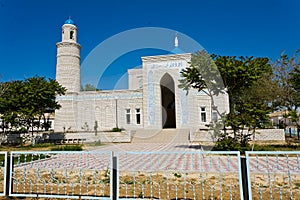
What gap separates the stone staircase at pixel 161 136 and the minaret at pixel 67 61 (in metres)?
8.96

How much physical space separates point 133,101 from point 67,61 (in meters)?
7.96

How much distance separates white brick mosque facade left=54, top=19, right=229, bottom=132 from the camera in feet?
70.8

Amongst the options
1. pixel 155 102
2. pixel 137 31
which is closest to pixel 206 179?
pixel 137 31

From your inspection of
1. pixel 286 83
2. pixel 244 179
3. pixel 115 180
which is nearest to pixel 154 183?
pixel 115 180

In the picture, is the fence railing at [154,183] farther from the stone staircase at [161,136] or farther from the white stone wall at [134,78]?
the white stone wall at [134,78]

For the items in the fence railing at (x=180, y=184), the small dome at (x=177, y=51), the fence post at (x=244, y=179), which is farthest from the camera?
the small dome at (x=177, y=51)

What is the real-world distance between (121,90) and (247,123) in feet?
54.0

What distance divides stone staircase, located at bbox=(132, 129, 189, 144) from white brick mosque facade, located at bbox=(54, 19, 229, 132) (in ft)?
4.01

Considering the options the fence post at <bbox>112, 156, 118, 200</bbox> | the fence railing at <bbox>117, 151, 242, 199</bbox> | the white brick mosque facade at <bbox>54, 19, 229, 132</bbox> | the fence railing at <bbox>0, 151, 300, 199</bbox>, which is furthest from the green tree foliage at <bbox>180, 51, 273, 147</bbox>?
the white brick mosque facade at <bbox>54, 19, 229, 132</bbox>

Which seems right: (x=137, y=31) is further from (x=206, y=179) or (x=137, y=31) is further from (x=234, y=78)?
(x=206, y=179)

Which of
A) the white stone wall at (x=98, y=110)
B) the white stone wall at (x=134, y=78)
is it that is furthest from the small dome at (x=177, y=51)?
the white stone wall at (x=134, y=78)

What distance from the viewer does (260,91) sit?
53.1 feet

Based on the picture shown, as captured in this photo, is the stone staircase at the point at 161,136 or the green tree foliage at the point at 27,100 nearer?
the green tree foliage at the point at 27,100

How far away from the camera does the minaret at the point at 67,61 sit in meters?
24.8
